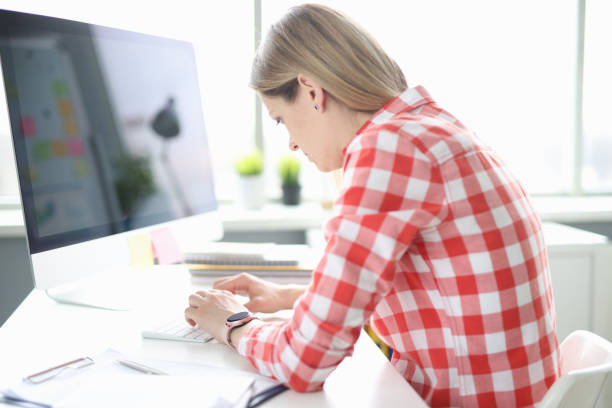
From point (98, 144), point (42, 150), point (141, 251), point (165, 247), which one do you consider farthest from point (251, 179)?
point (42, 150)

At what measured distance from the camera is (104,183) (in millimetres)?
1077

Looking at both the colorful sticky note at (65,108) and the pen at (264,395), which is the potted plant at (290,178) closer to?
the colorful sticky note at (65,108)

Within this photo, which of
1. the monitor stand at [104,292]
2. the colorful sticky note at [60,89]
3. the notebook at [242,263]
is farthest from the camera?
the notebook at [242,263]

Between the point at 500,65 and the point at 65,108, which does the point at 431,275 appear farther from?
the point at 500,65

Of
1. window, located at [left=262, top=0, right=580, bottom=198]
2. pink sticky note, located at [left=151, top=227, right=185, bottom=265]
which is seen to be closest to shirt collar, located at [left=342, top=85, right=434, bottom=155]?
pink sticky note, located at [left=151, top=227, right=185, bottom=265]

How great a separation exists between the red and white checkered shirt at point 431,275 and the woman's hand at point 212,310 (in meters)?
0.10

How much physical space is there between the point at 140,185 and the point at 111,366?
0.48 m

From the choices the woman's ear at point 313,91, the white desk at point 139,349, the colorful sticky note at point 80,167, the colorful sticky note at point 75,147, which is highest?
the woman's ear at point 313,91

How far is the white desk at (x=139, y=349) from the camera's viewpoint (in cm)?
71

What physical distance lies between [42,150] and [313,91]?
0.47 meters

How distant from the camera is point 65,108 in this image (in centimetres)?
100

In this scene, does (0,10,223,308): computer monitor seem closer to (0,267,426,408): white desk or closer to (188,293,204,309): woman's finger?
(0,267,426,408): white desk

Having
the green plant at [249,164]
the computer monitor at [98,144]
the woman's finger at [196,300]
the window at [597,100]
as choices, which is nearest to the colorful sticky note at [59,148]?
the computer monitor at [98,144]

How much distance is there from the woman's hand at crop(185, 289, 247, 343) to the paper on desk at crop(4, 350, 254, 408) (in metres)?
0.11
